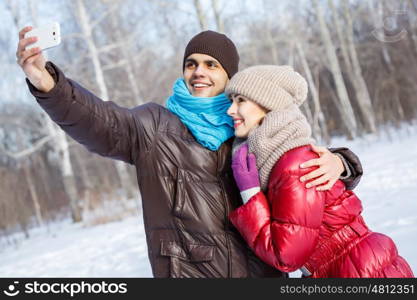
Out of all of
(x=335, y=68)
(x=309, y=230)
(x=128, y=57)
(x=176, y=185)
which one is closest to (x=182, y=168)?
(x=176, y=185)

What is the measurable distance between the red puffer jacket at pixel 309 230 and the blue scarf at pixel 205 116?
334 millimetres

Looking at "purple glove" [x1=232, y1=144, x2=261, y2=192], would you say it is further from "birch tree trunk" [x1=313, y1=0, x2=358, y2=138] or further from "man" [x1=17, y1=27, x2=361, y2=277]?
"birch tree trunk" [x1=313, y1=0, x2=358, y2=138]

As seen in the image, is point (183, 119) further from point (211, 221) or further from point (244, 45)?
A: point (244, 45)

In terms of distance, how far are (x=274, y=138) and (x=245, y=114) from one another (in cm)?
21

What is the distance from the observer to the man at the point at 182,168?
5.37 feet

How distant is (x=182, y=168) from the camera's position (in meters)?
1.72

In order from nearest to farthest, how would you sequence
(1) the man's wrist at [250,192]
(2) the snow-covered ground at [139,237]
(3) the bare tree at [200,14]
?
(1) the man's wrist at [250,192] → (2) the snow-covered ground at [139,237] → (3) the bare tree at [200,14]

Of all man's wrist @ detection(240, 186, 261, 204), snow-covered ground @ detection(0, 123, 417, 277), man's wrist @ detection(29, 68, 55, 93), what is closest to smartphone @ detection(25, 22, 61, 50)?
man's wrist @ detection(29, 68, 55, 93)

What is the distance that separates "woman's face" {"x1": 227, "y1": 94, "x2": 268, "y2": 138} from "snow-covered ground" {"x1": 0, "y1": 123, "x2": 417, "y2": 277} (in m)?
1.87

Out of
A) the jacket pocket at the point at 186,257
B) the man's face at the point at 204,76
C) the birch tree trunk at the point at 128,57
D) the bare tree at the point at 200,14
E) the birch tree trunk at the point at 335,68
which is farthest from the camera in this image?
the birch tree trunk at the point at 128,57

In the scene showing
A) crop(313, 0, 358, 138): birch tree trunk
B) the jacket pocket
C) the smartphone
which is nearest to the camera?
the smartphone

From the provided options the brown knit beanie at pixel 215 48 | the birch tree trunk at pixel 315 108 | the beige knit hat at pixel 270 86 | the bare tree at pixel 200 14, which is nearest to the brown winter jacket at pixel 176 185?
the beige knit hat at pixel 270 86

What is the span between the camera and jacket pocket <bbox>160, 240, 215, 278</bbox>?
5.36ft

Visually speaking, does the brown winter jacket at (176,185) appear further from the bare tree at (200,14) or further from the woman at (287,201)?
the bare tree at (200,14)
